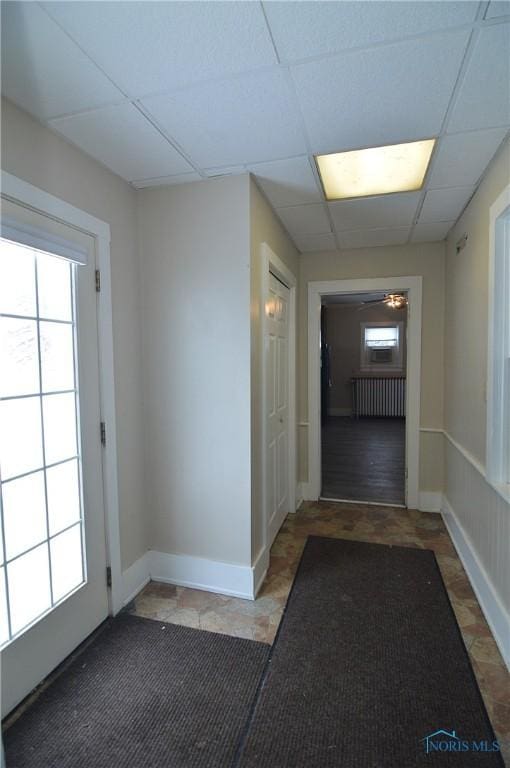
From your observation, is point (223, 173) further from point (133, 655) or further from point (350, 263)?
point (133, 655)

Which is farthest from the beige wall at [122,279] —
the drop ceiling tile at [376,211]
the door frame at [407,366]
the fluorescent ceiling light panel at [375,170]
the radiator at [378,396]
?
the radiator at [378,396]

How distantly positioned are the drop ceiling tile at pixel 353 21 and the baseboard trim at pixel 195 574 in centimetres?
251

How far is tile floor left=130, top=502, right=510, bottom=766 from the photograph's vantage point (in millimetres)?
1692

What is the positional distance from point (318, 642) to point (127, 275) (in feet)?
7.68

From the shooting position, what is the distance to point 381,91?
146cm

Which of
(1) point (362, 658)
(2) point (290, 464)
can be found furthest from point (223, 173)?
(1) point (362, 658)

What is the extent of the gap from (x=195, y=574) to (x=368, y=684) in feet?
3.78

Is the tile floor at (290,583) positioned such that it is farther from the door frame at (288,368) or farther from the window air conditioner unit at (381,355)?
the window air conditioner unit at (381,355)

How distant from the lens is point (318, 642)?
189cm

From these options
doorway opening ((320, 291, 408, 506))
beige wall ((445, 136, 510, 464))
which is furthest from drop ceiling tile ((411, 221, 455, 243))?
doorway opening ((320, 291, 408, 506))

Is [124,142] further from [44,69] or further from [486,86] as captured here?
[486,86]

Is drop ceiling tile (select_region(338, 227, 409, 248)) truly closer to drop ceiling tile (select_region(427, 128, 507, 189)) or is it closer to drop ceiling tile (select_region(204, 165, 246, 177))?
drop ceiling tile (select_region(427, 128, 507, 189))

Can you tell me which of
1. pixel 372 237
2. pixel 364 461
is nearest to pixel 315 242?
pixel 372 237

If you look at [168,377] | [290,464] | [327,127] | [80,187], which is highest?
[327,127]
